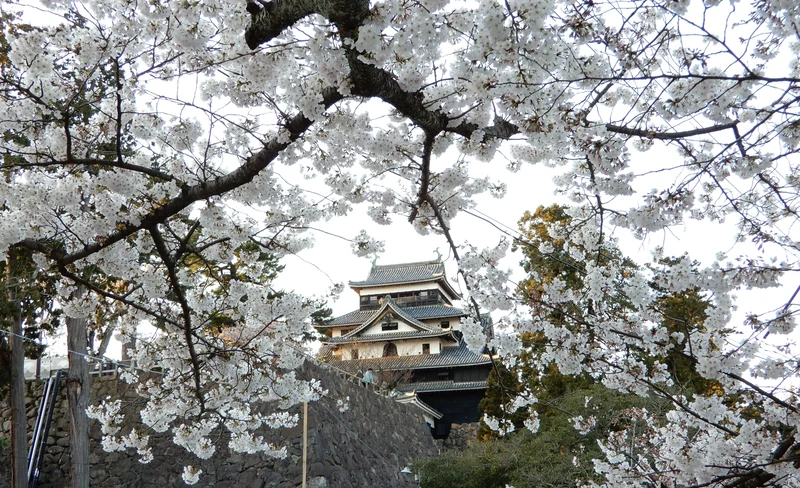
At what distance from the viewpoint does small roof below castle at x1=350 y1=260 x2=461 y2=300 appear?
26516 mm

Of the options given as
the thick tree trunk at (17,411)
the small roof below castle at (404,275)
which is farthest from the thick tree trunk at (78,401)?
the small roof below castle at (404,275)

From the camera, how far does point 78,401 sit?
948cm

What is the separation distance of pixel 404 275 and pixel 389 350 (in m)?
4.62

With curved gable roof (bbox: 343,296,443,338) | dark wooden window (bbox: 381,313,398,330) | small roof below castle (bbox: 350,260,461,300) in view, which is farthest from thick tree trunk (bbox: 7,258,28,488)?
small roof below castle (bbox: 350,260,461,300)

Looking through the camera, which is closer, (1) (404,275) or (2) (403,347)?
(2) (403,347)

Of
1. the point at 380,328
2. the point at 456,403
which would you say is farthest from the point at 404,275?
the point at 456,403

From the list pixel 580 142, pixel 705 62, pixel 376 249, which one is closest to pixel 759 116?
pixel 705 62

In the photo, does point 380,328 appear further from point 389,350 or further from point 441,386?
point 441,386

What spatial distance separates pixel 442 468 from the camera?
11.0 m

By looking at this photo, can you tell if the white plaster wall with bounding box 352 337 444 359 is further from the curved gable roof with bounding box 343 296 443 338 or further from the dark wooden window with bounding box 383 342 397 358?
the curved gable roof with bounding box 343 296 443 338

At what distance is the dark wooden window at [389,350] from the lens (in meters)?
23.5

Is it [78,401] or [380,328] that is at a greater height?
[380,328]

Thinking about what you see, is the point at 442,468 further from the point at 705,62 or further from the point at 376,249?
the point at 705,62

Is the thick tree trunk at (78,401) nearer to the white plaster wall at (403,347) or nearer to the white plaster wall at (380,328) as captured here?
A: the white plaster wall at (403,347)
